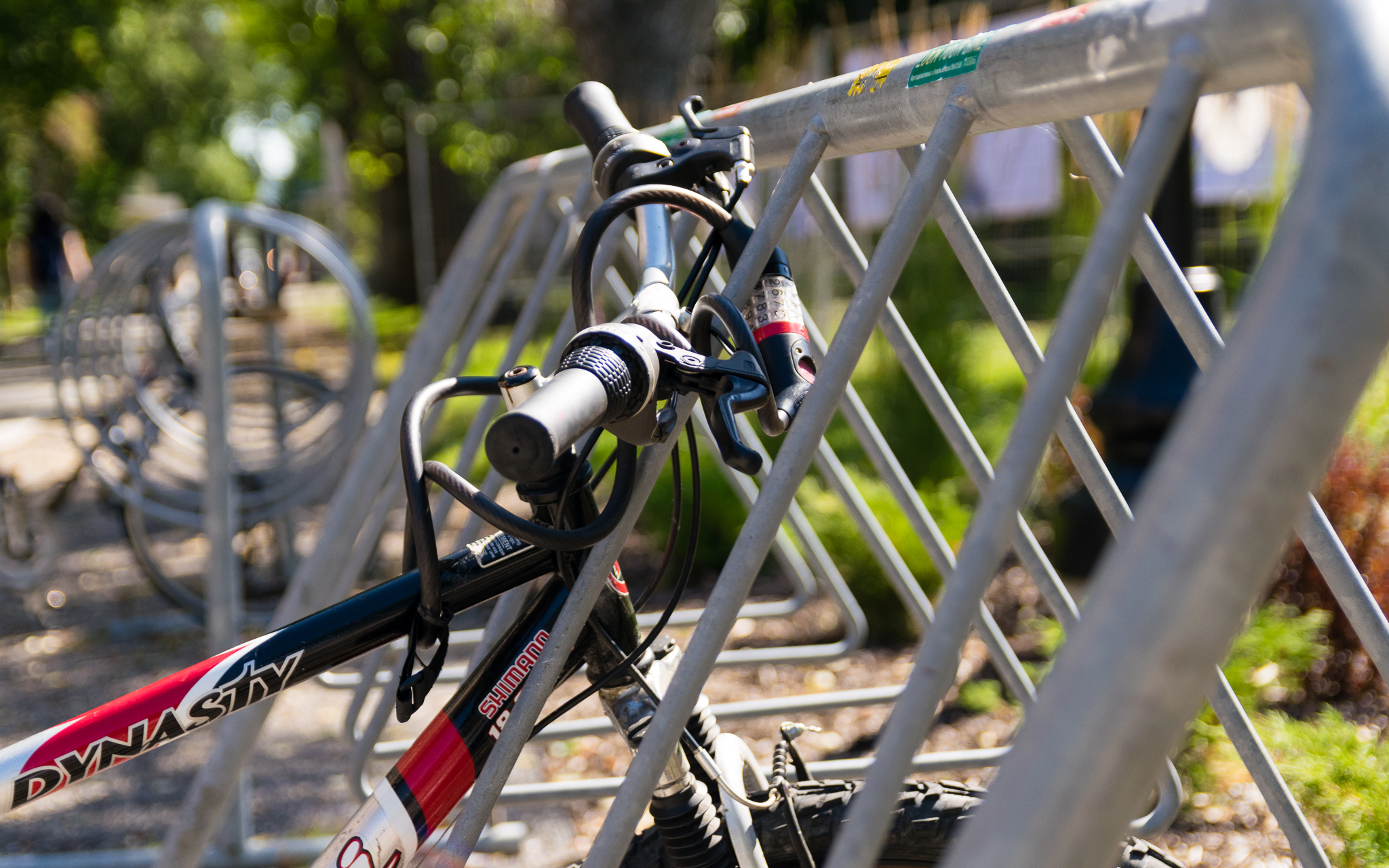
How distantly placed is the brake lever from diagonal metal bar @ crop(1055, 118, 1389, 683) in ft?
2.05

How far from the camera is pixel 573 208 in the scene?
6.69 feet

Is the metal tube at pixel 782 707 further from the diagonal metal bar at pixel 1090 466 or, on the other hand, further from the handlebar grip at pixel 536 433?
the handlebar grip at pixel 536 433

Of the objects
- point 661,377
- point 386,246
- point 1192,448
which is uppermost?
point 386,246

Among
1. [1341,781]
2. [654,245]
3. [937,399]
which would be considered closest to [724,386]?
[654,245]

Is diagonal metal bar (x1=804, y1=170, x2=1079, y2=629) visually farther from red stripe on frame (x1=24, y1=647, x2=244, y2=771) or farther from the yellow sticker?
red stripe on frame (x1=24, y1=647, x2=244, y2=771)

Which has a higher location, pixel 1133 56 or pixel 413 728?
pixel 413 728

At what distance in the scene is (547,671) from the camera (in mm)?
1206

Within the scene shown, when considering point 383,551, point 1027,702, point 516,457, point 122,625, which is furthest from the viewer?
point 383,551

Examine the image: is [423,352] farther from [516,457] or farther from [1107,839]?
[1107,839]

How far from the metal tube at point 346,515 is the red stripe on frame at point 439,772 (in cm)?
39

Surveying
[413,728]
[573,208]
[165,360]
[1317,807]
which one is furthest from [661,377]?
[165,360]

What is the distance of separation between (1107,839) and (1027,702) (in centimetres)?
140

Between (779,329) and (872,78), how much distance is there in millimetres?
418

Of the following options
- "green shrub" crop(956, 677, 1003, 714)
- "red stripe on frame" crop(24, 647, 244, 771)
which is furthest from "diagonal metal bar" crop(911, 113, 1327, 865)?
"green shrub" crop(956, 677, 1003, 714)
